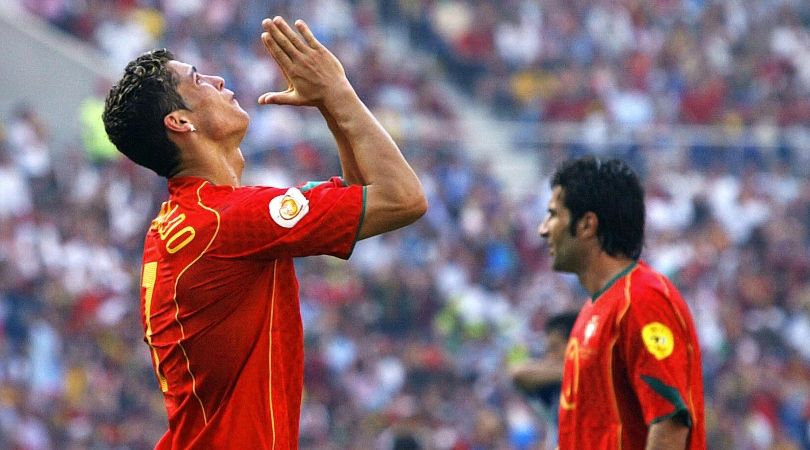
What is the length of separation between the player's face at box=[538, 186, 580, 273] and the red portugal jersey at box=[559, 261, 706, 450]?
0.23 metres

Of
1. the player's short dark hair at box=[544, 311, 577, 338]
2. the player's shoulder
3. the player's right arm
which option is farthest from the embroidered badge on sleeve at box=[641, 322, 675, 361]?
the player's short dark hair at box=[544, 311, 577, 338]

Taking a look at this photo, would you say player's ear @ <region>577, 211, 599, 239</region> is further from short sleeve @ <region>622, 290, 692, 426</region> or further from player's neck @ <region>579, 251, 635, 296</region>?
short sleeve @ <region>622, 290, 692, 426</region>

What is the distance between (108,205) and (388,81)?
15.8 ft

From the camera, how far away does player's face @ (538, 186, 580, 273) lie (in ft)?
17.3

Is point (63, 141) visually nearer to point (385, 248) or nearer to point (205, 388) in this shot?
point (385, 248)

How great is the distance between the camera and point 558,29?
19.3 metres

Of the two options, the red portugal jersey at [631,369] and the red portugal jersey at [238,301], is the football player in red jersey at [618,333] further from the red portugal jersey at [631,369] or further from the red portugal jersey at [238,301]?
the red portugal jersey at [238,301]

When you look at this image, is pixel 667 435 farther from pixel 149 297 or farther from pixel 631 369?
pixel 149 297

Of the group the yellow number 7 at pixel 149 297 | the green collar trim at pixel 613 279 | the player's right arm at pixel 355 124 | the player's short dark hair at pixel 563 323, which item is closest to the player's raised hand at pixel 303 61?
the player's right arm at pixel 355 124

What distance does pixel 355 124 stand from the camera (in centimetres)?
401

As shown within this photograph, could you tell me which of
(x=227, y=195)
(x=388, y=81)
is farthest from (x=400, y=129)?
(x=227, y=195)

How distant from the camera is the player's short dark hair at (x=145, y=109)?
4.13 m

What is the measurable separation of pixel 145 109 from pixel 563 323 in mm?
2892

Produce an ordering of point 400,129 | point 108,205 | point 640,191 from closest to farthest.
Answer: point 640,191, point 108,205, point 400,129
